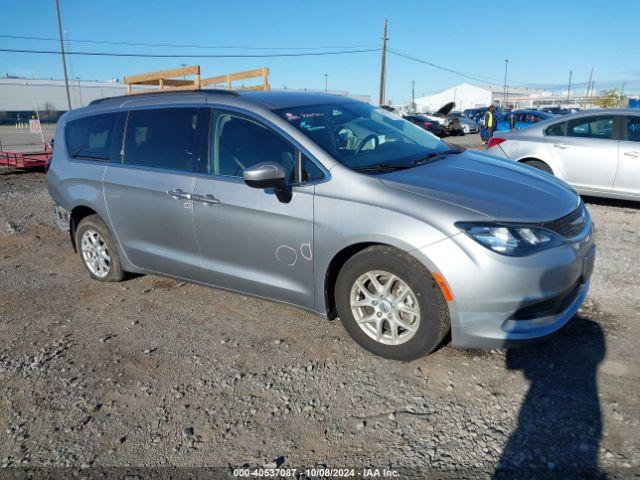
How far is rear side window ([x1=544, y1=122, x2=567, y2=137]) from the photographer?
7.67 metres

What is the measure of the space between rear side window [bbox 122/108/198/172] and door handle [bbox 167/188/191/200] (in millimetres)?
180

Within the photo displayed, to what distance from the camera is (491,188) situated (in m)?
3.32

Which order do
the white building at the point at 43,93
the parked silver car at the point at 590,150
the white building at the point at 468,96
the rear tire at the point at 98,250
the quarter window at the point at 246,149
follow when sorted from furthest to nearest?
1. the white building at the point at 468,96
2. the white building at the point at 43,93
3. the parked silver car at the point at 590,150
4. the rear tire at the point at 98,250
5. the quarter window at the point at 246,149

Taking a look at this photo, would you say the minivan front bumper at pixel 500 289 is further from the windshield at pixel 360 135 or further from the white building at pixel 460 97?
the white building at pixel 460 97

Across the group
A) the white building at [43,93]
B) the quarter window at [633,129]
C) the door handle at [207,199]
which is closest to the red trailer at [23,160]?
the door handle at [207,199]

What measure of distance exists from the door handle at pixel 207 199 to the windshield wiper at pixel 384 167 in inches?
43.4

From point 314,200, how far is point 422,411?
1454mm

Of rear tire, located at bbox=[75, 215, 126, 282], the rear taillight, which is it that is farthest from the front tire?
the rear taillight

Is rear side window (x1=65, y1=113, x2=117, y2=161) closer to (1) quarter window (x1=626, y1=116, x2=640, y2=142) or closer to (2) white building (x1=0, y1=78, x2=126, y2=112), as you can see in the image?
(1) quarter window (x1=626, y1=116, x2=640, y2=142)

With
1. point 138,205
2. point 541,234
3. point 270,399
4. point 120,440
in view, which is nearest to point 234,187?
point 138,205

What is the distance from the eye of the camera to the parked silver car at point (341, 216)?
2965mm

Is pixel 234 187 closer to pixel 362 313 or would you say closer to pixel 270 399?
pixel 362 313

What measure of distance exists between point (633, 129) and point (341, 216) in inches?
229

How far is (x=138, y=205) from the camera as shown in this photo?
Result: 4355 mm
